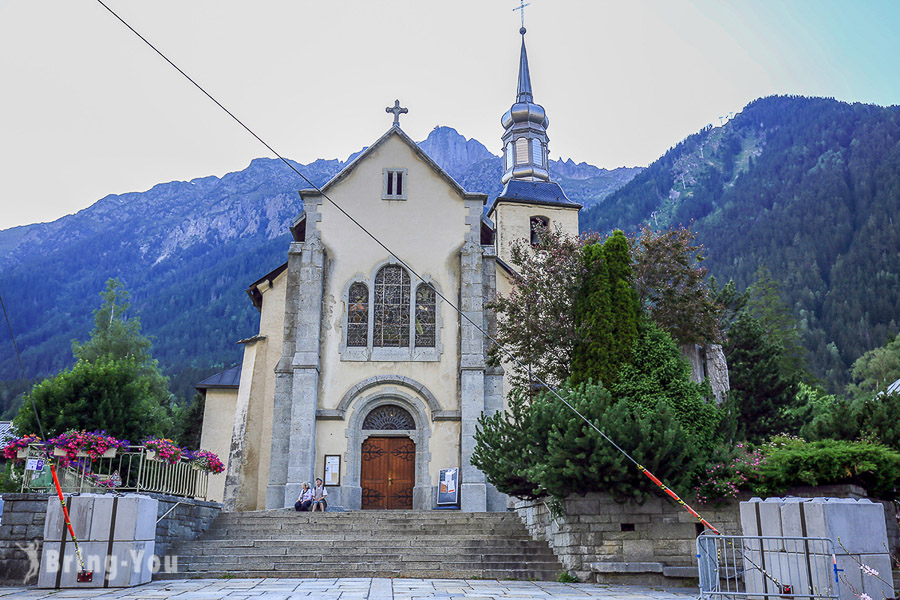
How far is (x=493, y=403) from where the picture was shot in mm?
23234

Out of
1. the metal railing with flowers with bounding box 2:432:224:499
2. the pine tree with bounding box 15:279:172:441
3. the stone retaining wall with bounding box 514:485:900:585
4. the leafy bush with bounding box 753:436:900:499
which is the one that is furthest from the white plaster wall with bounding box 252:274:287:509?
the leafy bush with bounding box 753:436:900:499

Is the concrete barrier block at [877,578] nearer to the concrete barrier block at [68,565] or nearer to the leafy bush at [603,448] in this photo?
the leafy bush at [603,448]

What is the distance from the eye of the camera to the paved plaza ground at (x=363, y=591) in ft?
32.1

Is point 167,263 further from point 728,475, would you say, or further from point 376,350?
point 728,475

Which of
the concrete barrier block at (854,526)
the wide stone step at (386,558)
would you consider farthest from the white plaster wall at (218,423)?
the concrete barrier block at (854,526)

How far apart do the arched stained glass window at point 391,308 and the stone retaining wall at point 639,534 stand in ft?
37.5

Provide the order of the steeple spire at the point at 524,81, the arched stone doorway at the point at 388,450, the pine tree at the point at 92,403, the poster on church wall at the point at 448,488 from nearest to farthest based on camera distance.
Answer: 1. the poster on church wall at the point at 448,488
2. the arched stone doorway at the point at 388,450
3. the pine tree at the point at 92,403
4. the steeple spire at the point at 524,81

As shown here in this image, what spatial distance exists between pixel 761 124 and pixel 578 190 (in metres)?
49.8

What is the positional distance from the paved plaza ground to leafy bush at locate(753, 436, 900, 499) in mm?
2520

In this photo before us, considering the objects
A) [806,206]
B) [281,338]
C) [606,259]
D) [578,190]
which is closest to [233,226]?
[578,190]

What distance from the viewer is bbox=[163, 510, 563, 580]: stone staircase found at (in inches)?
531

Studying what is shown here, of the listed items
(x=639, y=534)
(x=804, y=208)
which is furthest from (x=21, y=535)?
(x=804, y=208)

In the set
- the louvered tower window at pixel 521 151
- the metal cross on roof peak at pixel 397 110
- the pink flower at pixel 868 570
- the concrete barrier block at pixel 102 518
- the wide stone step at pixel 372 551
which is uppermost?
the louvered tower window at pixel 521 151

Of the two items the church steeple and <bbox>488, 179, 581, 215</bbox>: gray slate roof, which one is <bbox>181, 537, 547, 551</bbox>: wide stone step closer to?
<bbox>488, 179, 581, 215</bbox>: gray slate roof
